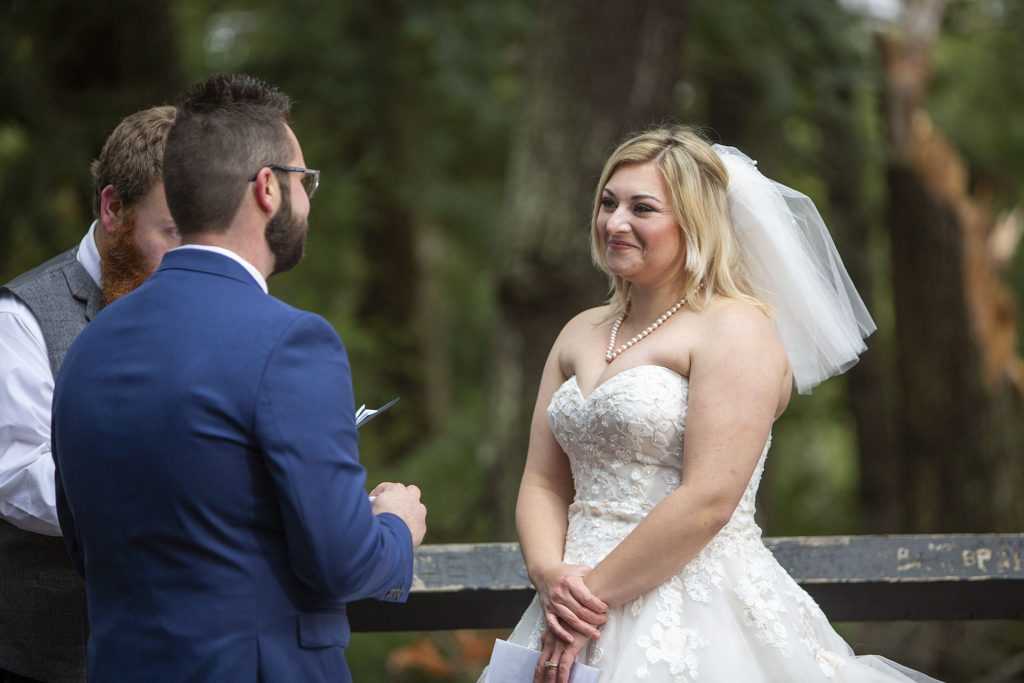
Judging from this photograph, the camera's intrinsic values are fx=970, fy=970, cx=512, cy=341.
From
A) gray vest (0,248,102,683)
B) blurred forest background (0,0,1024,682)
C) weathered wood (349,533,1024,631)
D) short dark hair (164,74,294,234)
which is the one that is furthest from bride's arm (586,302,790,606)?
blurred forest background (0,0,1024,682)

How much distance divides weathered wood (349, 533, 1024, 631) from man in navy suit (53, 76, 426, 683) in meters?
1.14

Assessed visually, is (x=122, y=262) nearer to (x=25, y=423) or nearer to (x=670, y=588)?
(x=25, y=423)

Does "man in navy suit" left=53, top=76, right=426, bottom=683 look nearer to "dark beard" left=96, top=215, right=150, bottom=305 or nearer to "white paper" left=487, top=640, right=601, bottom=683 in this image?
"dark beard" left=96, top=215, right=150, bottom=305

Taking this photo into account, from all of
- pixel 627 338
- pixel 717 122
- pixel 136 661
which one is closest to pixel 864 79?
pixel 717 122

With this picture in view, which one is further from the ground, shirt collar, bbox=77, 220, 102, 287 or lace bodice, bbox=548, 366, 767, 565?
shirt collar, bbox=77, 220, 102, 287

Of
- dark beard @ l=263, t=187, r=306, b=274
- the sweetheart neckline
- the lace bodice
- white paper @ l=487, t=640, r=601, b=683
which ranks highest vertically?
dark beard @ l=263, t=187, r=306, b=274

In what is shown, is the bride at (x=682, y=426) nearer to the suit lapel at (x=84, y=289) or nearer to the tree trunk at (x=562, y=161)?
the suit lapel at (x=84, y=289)

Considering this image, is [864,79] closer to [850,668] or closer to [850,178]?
[850,178]

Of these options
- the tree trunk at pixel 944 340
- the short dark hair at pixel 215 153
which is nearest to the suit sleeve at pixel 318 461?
the short dark hair at pixel 215 153

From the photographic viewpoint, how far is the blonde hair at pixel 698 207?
2.70 m

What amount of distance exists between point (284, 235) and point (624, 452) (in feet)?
3.83

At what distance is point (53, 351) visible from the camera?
243 centimetres

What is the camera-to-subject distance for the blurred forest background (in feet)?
16.6

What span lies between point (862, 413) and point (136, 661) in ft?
28.1
